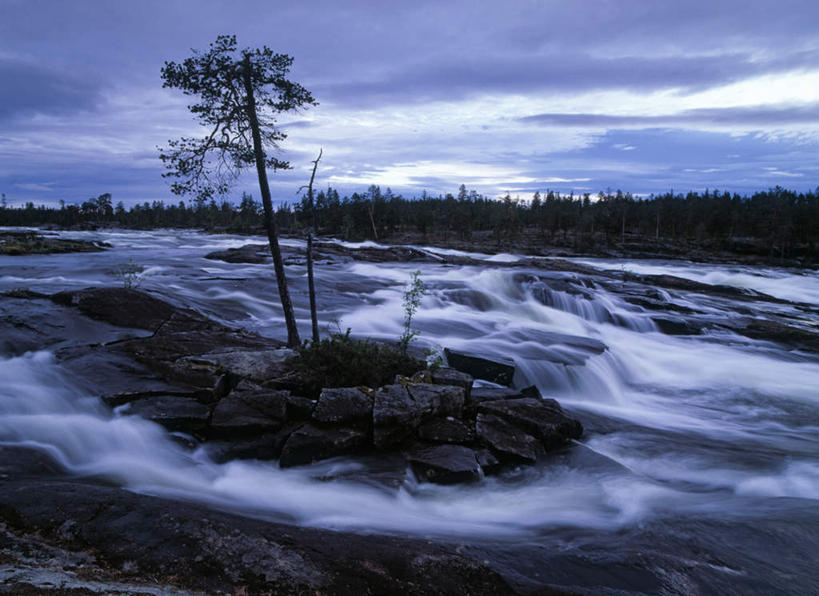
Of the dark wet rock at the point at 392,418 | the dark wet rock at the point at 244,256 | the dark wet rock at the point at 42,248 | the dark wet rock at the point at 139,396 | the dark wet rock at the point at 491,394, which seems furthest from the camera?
the dark wet rock at the point at 244,256

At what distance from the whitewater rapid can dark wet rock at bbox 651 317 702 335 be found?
0.56 meters

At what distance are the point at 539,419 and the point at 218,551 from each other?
6.54 metres

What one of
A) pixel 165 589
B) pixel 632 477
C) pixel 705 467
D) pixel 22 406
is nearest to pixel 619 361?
pixel 705 467

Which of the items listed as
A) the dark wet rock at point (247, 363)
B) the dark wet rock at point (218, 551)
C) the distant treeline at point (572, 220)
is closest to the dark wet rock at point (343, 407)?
the dark wet rock at point (247, 363)

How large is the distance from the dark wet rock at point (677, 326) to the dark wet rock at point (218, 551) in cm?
1809

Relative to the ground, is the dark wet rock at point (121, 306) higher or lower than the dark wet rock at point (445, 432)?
higher

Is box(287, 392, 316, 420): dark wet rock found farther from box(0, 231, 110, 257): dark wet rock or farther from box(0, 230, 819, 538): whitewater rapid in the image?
box(0, 231, 110, 257): dark wet rock

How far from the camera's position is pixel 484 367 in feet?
40.2

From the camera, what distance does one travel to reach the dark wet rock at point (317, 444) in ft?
25.4

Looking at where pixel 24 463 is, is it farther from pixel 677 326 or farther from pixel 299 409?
pixel 677 326

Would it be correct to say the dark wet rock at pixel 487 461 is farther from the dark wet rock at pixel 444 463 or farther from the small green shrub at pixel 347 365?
the small green shrub at pixel 347 365

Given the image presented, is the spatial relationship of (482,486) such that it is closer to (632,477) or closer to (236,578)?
(632,477)

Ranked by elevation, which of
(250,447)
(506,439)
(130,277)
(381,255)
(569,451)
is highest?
(130,277)

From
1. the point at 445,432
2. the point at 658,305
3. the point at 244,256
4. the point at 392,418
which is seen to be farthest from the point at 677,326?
the point at 244,256
